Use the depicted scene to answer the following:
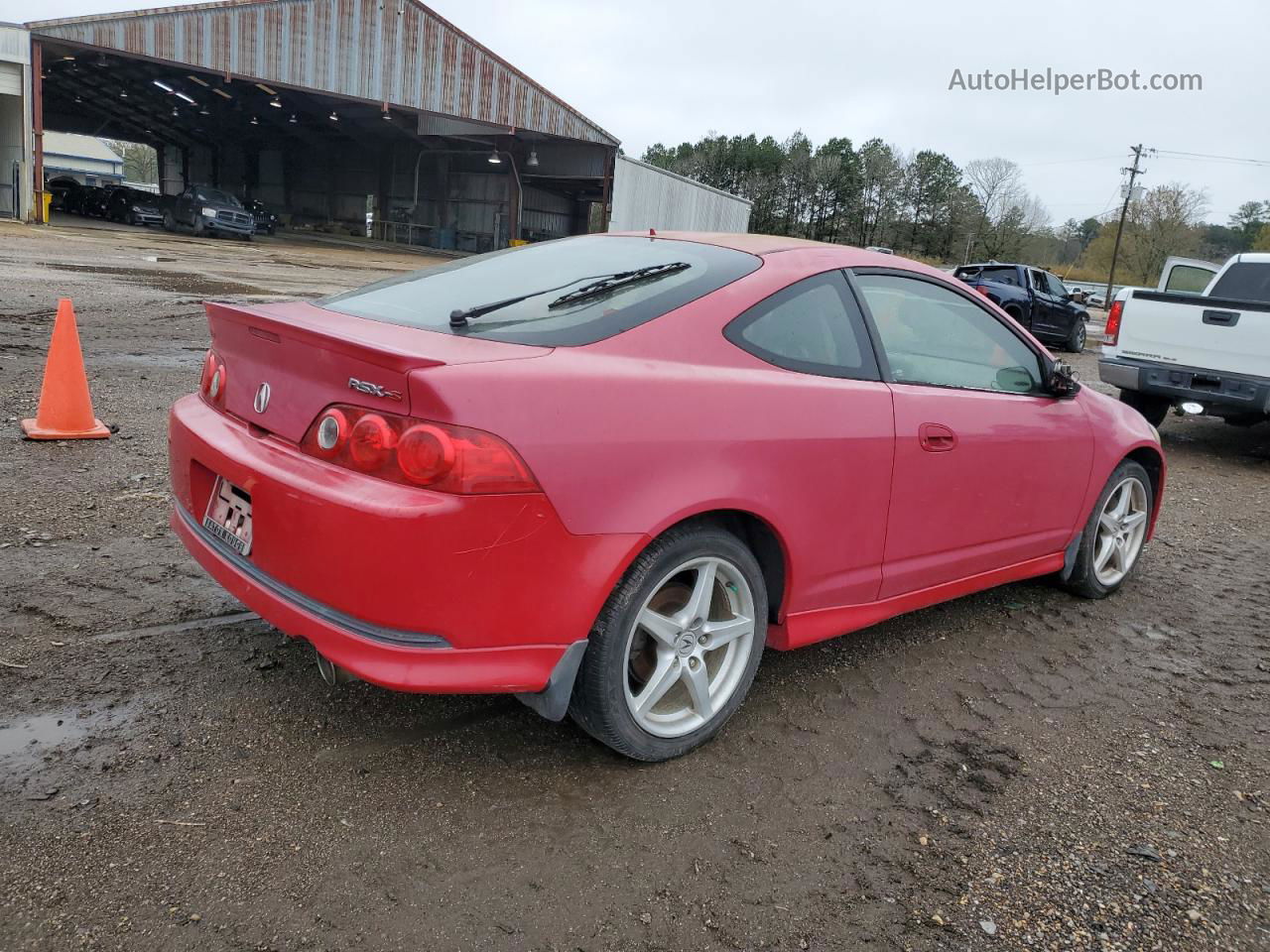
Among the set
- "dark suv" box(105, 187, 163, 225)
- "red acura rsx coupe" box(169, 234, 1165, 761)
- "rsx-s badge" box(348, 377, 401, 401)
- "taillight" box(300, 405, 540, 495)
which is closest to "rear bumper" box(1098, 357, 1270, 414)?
"red acura rsx coupe" box(169, 234, 1165, 761)

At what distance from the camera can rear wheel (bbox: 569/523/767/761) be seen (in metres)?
2.46

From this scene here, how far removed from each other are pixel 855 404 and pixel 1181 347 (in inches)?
266

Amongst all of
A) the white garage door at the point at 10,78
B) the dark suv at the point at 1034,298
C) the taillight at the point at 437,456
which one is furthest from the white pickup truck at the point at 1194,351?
the white garage door at the point at 10,78

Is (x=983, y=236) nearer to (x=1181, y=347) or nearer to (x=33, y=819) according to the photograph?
(x=1181, y=347)

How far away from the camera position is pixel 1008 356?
3.77m

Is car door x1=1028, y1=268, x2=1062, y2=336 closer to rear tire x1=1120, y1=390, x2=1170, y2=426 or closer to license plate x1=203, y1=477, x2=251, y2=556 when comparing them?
rear tire x1=1120, y1=390, x2=1170, y2=426

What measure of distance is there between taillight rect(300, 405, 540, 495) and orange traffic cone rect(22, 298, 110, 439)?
13.5 ft

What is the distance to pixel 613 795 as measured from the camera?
101 inches

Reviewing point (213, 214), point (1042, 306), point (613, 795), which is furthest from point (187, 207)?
point (613, 795)

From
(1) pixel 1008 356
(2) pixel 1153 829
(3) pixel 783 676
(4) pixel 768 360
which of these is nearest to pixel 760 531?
(4) pixel 768 360

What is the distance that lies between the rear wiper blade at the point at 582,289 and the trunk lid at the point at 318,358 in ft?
0.43

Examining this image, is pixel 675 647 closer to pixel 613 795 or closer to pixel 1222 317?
pixel 613 795

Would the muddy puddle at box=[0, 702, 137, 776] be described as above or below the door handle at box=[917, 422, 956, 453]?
below

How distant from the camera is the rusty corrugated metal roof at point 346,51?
85.4ft
